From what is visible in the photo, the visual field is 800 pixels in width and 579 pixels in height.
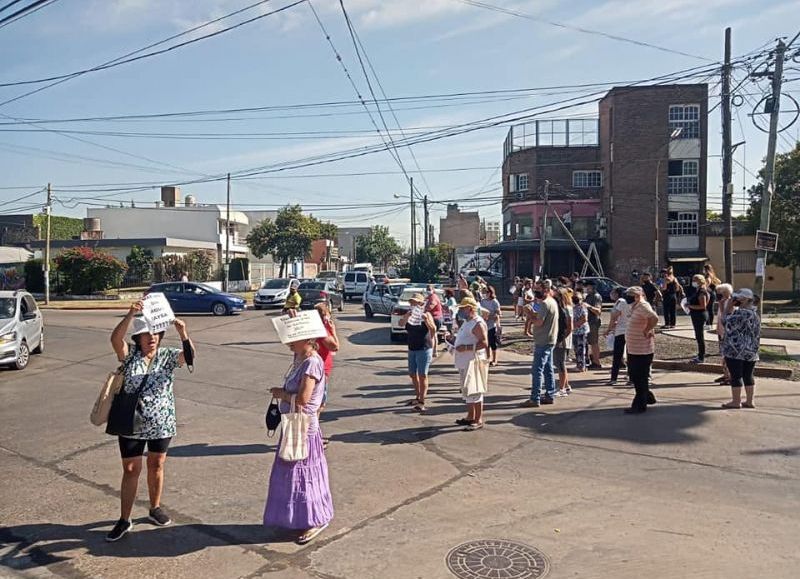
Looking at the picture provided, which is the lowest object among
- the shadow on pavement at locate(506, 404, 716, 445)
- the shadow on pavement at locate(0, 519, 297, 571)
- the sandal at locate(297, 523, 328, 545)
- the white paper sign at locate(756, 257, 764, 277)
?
the shadow on pavement at locate(0, 519, 297, 571)

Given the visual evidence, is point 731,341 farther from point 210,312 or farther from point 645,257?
point 645,257

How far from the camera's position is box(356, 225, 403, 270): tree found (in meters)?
97.8

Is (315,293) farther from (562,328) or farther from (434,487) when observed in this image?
(434,487)

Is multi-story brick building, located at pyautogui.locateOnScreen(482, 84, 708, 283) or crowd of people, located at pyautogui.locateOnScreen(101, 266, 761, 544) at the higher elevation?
multi-story brick building, located at pyautogui.locateOnScreen(482, 84, 708, 283)

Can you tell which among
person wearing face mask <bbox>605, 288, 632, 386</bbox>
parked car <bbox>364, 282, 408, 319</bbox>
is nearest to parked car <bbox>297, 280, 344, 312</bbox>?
parked car <bbox>364, 282, 408, 319</bbox>

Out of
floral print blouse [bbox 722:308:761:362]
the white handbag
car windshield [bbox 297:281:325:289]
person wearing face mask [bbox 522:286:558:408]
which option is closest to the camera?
the white handbag

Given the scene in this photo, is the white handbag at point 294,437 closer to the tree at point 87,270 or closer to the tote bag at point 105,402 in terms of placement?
the tote bag at point 105,402

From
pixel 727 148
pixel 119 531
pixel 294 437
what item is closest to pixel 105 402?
pixel 119 531

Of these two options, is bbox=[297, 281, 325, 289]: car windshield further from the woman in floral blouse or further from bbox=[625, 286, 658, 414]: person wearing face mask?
the woman in floral blouse

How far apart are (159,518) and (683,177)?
4464 centimetres

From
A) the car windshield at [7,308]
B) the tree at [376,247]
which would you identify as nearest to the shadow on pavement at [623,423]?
the car windshield at [7,308]

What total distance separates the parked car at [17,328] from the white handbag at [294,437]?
34.9ft

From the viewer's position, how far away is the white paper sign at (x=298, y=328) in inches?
202

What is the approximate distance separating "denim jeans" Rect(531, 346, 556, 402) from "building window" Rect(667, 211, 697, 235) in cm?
3752
